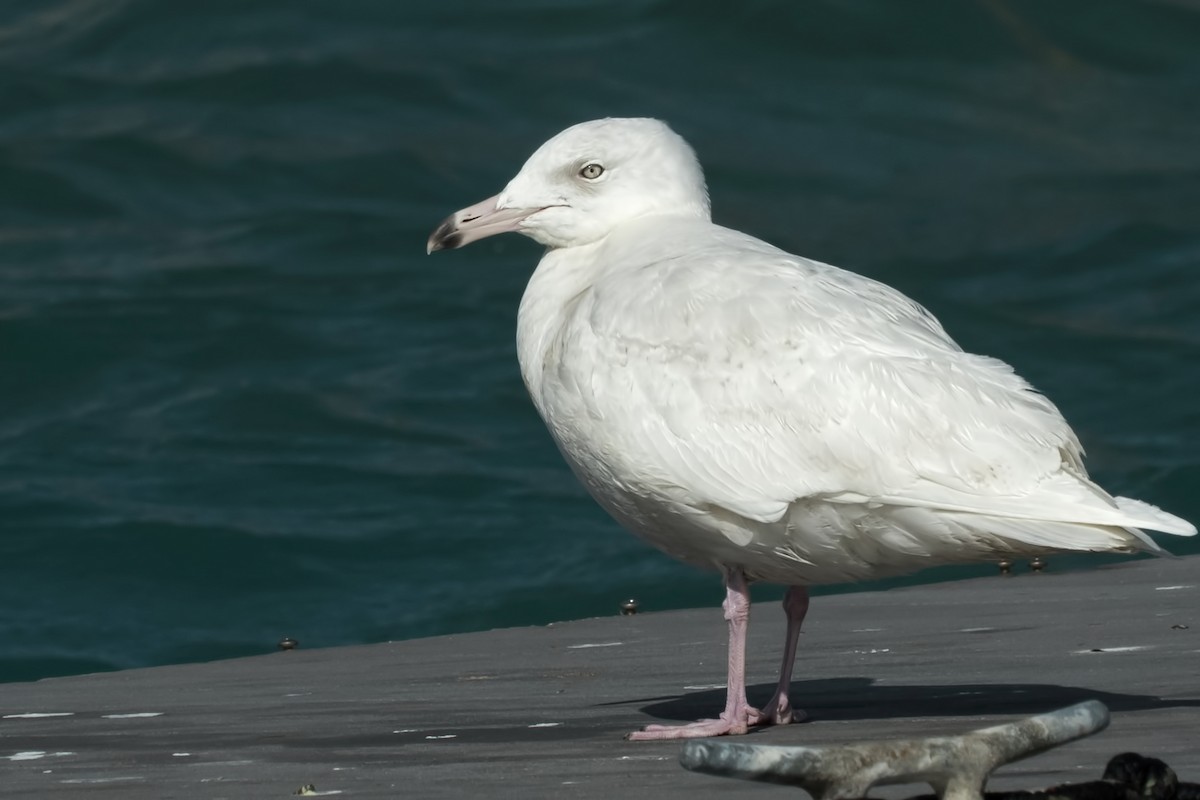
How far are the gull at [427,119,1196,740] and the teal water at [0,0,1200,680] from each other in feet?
21.5

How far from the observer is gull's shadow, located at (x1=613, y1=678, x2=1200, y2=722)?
459 centimetres

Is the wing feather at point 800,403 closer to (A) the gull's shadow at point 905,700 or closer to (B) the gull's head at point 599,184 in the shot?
(A) the gull's shadow at point 905,700

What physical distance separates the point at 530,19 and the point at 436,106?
6.74 feet

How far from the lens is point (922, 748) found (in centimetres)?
287

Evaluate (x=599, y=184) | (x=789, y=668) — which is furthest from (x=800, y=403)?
(x=599, y=184)

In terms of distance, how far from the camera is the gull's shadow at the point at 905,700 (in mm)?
4590

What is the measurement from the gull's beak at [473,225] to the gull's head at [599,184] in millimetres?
45

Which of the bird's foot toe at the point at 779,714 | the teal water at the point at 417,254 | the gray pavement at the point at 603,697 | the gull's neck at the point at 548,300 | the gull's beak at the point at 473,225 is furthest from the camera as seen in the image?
the teal water at the point at 417,254

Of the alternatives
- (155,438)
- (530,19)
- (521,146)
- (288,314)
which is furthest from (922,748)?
(530,19)

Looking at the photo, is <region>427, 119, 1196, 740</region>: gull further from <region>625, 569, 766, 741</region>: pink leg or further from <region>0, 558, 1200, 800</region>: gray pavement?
<region>0, 558, 1200, 800</region>: gray pavement

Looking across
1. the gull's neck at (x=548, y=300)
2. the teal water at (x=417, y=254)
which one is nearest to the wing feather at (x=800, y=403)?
the gull's neck at (x=548, y=300)

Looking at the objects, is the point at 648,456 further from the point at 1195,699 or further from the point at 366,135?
the point at 366,135

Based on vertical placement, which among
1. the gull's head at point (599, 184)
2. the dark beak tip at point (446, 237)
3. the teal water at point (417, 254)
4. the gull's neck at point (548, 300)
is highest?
the gull's head at point (599, 184)

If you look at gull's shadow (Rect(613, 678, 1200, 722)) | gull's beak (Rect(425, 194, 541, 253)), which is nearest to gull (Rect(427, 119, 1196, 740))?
gull's shadow (Rect(613, 678, 1200, 722))
